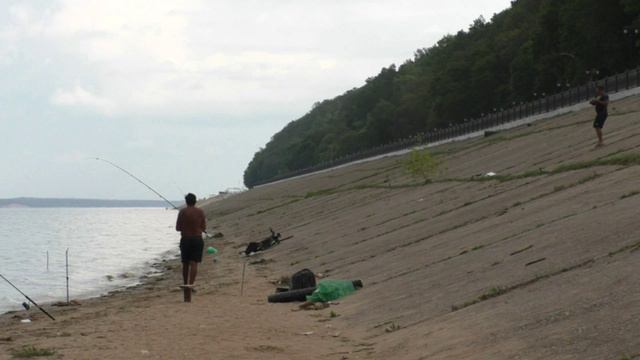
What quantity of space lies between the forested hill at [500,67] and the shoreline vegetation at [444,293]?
139ft

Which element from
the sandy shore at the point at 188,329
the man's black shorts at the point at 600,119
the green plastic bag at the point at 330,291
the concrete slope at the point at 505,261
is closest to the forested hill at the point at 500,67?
the man's black shorts at the point at 600,119

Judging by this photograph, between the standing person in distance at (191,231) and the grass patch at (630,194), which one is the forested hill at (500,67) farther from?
the standing person in distance at (191,231)

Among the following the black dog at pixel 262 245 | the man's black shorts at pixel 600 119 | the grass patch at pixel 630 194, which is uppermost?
the man's black shorts at pixel 600 119

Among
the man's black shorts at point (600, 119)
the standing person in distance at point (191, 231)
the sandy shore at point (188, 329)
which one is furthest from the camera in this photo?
the man's black shorts at point (600, 119)

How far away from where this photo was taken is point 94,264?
135 feet

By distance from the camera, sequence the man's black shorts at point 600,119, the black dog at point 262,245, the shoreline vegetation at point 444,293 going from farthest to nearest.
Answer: the black dog at point 262,245
the man's black shorts at point 600,119
the shoreline vegetation at point 444,293

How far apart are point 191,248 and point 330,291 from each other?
2.75 metres

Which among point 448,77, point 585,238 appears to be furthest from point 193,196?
point 448,77

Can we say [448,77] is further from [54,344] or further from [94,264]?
[54,344]

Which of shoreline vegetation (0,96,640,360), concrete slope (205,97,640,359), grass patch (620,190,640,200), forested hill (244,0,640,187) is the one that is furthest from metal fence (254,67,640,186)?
grass patch (620,190,640,200)

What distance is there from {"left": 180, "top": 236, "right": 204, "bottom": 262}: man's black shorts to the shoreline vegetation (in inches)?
33.6

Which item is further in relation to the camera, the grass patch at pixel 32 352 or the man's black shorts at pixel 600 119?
the man's black shorts at pixel 600 119

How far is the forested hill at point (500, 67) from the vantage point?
68637mm

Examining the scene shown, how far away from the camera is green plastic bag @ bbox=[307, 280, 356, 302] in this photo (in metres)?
15.1
